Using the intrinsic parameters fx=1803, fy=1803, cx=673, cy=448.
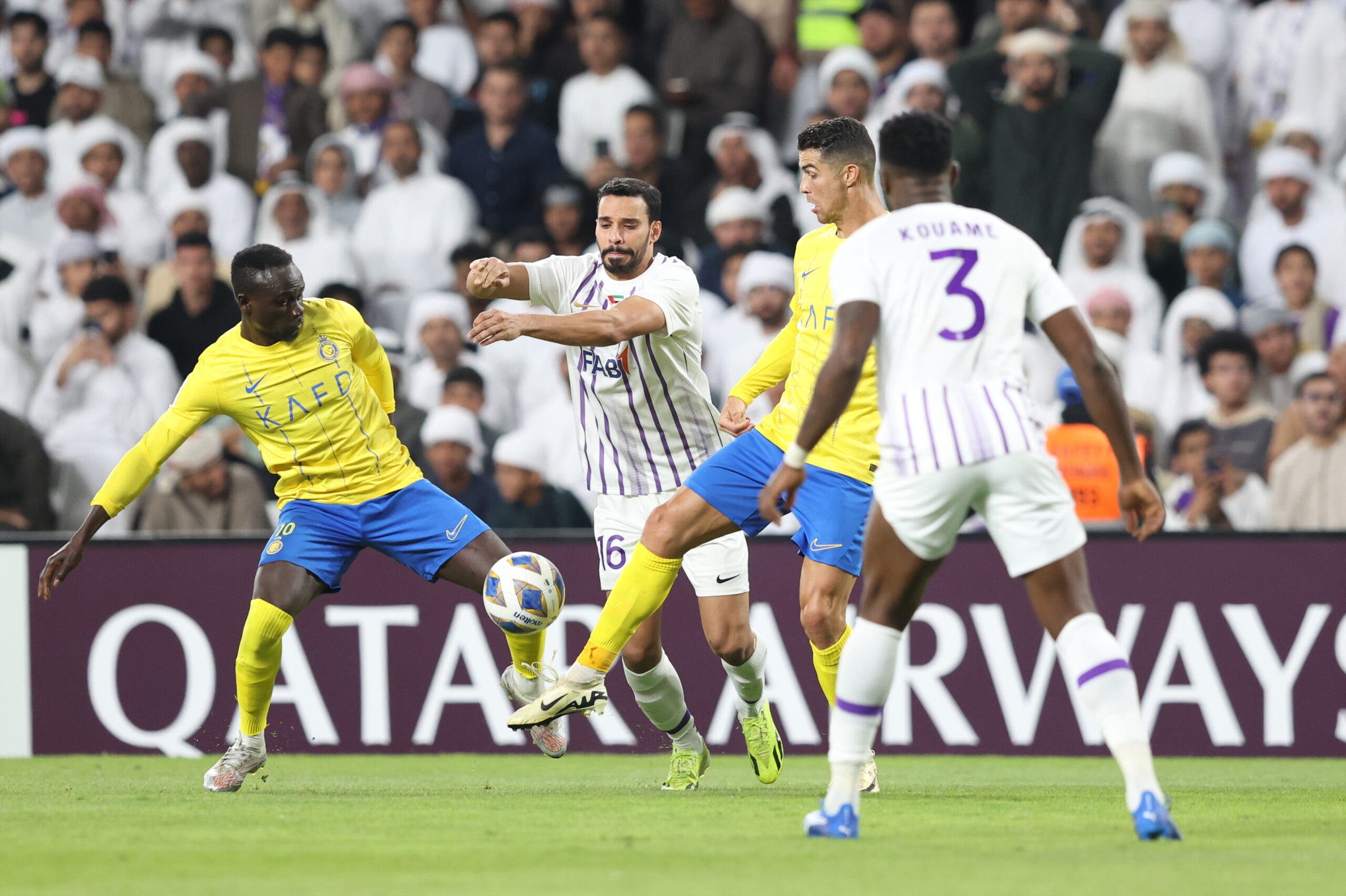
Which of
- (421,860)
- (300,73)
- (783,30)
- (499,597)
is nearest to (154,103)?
(300,73)

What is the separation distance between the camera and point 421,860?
5.46 metres

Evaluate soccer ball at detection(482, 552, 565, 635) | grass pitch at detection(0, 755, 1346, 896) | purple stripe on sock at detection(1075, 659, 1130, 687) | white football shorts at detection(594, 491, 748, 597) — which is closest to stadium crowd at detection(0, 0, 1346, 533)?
grass pitch at detection(0, 755, 1346, 896)

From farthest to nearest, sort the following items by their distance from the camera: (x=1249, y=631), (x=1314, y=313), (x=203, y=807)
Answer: (x=1314, y=313), (x=1249, y=631), (x=203, y=807)

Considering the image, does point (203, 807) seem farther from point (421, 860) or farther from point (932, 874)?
point (932, 874)

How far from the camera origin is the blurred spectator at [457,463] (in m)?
11.6

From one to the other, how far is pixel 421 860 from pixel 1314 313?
9083 millimetres

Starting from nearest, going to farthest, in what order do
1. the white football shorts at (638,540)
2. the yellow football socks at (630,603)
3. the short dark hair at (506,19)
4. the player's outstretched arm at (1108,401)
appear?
the player's outstretched arm at (1108,401) → the yellow football socks at (630,603) → the white football shorts at (638,540) → the short dark hair at (506,19)

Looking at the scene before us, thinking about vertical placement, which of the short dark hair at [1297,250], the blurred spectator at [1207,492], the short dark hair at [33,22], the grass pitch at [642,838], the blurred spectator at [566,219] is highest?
the short dark hair at [33,22]

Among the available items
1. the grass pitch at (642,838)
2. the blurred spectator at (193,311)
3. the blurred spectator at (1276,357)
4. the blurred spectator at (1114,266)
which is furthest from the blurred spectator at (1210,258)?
the blurred spectator at (193,311)

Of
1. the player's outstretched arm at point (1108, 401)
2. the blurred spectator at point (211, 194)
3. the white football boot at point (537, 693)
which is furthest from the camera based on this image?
the blurred spectator at point (211, 194)

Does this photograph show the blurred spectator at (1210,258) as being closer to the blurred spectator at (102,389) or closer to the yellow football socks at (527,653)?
the yellow football socks at (527,653)

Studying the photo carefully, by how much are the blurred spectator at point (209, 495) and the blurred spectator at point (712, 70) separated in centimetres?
473

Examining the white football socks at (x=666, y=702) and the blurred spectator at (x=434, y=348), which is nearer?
the white football socks at (x=666, y=702)

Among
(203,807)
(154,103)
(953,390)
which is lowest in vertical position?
(203,807)
